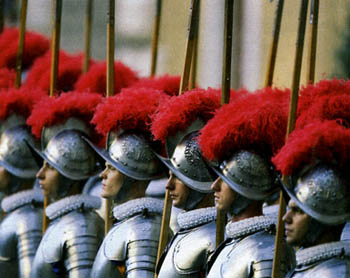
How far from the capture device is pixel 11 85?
22.0 feet

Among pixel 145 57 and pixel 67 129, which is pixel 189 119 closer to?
pixel 67 129

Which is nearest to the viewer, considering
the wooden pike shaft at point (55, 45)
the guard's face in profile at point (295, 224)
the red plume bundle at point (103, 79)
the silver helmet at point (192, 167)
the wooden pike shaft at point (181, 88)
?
the guard's face in profile at point (295, 224)

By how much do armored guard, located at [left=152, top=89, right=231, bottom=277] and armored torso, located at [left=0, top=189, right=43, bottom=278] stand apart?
1.22 metres

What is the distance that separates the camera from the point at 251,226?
426 cm

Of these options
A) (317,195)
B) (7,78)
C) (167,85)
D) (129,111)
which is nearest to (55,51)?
(167,85)

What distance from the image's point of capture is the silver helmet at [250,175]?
13.8 ft

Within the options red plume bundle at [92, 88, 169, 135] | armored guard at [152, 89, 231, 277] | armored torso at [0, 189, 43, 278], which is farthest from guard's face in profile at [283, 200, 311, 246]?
armored torso at [0, 189, 43, 278]

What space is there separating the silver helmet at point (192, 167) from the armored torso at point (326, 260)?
32.8 inches

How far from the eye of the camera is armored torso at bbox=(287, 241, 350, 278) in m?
3.82

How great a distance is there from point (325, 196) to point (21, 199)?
2.51 meters

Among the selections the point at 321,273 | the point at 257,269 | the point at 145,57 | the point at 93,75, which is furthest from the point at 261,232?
the point at 145,57

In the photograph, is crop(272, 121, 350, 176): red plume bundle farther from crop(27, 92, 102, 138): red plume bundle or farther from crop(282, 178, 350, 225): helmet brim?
crop(27, 92, 102, 138): red plume bundle

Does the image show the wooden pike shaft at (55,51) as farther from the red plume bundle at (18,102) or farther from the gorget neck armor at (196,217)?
the gorget neck armor at (196,217)

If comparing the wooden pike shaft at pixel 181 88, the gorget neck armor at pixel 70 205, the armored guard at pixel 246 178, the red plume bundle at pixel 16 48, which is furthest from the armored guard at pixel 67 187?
the red plume bundle at pixel 16 48
